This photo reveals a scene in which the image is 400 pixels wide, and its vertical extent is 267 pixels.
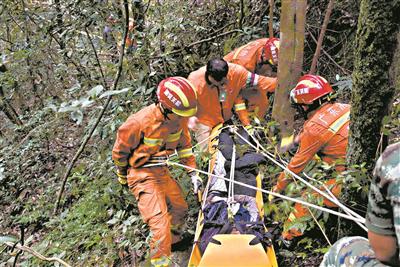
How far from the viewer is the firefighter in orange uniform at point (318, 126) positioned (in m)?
3.98

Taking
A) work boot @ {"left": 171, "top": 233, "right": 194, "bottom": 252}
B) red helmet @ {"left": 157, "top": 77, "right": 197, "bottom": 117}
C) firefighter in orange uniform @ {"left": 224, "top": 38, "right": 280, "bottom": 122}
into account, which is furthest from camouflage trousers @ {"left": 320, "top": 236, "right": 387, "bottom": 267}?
firefighter in orange uniform @ {"left": 224, "top": 38, "right": 280, "bottom": 122}

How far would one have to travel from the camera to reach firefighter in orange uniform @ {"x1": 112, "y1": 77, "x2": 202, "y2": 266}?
445 cm

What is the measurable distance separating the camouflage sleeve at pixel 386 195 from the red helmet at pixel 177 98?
309 cm

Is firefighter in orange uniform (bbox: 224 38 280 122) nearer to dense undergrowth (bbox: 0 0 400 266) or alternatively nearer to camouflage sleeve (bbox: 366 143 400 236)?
dense undergrowth (bbox: 0 0 400 266)

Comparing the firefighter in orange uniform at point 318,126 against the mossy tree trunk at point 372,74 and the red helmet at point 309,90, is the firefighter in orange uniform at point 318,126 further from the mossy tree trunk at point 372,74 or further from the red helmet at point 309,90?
the mossy tree trunk at point 372,74

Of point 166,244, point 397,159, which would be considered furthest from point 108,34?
point 397,159

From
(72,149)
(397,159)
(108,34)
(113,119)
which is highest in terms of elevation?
(397,159)

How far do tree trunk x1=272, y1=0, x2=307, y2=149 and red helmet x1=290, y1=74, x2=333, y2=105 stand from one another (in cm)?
22

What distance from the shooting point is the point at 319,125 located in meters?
4.02

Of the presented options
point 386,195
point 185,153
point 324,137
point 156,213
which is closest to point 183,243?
point 156,213

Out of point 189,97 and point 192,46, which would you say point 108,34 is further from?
point 189,97

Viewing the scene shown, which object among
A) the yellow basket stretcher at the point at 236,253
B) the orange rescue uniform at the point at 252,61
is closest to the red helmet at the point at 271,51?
the orange rescue uniform at the point at 252,61

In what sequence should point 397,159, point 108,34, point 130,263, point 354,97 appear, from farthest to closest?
1. point 108,34
2. point 130,263
3. point 354,97
4. point 397,159

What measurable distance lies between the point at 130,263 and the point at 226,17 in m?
5.34
